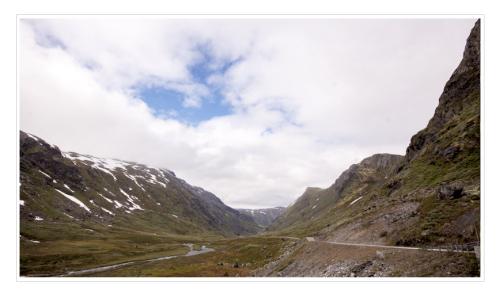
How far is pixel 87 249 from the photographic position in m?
136

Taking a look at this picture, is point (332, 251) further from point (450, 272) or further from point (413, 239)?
point (450, 272)

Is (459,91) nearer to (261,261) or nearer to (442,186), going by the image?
(442,186)

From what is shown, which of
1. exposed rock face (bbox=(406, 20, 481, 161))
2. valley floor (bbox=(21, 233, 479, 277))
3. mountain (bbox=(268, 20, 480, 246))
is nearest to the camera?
valley floor (bbox=(21, 233, 479, 277))

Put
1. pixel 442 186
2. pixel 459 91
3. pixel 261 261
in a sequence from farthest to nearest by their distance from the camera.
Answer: pixel 459 91 < pixel 261 261 < pixel 442 186

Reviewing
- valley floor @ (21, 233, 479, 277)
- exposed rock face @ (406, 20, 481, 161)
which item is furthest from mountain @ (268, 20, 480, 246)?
valley floor @ (21, 233, 479, 277)

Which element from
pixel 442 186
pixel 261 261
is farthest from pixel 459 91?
pixel 261 261

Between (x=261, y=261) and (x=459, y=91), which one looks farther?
(x=459, y=91)

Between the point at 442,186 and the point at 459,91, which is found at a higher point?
the point at 459,91

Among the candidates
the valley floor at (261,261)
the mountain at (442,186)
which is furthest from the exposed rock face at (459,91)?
the valley floor at (261,261)

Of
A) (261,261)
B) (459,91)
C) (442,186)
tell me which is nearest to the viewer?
(442,186)

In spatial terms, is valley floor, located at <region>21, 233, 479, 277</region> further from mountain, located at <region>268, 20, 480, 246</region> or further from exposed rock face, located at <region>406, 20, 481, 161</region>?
exposed rock face, located at <region>406, 20, 481, 161</region>

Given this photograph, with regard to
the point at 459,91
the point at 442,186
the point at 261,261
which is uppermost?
the point at 459,91
